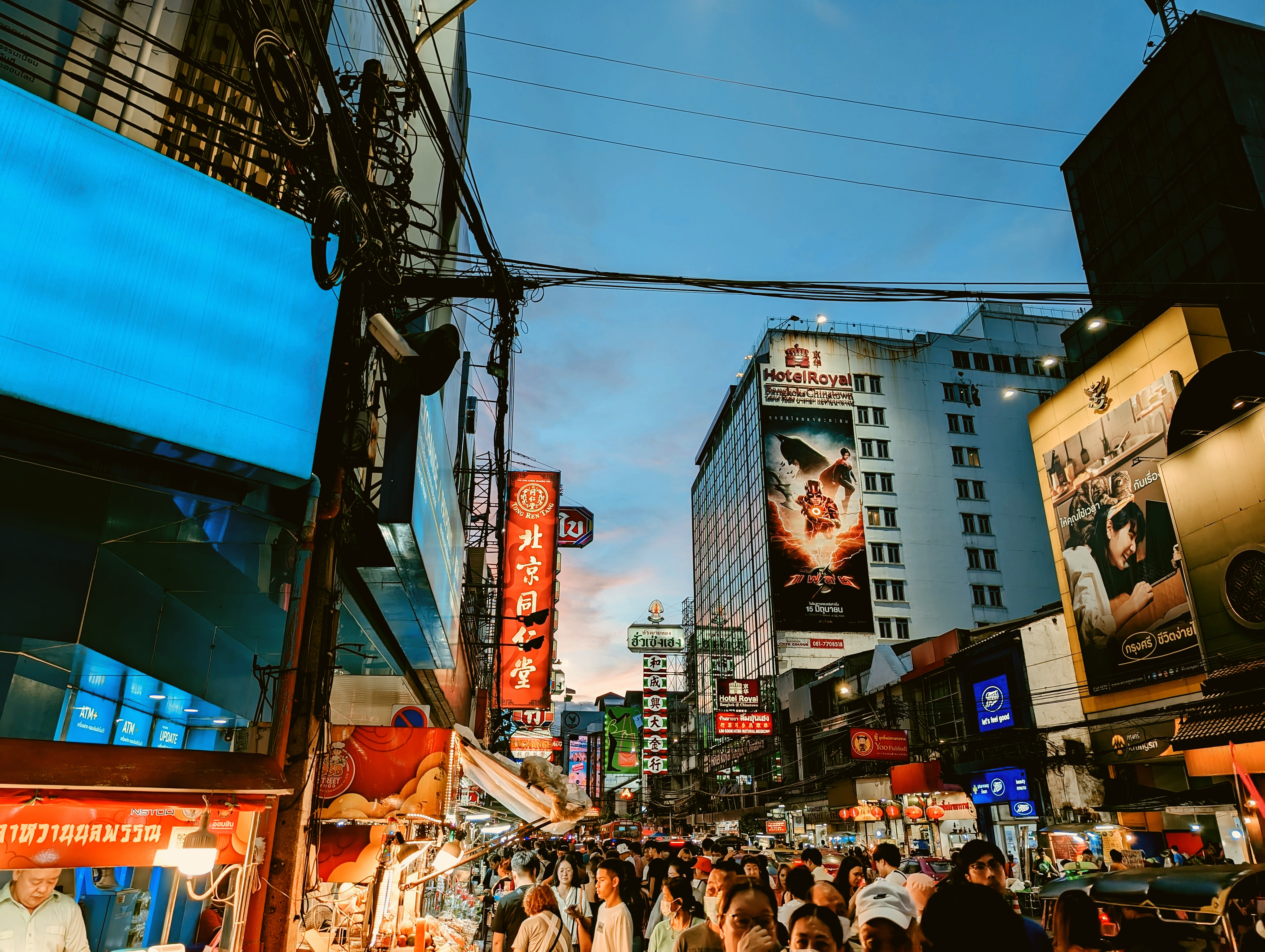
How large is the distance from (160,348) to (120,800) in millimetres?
3869

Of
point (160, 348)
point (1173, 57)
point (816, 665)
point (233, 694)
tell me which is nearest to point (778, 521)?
point (816, 665)

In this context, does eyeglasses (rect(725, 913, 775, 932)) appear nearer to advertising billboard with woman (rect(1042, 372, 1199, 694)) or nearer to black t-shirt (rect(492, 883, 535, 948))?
black t-shirt (rect(492, 883, 535, 948))

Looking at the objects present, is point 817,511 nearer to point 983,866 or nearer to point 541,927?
point 983,866

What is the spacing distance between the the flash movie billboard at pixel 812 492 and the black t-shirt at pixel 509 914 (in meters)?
49.2

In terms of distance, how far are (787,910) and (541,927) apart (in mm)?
2255

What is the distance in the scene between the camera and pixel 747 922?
4512mm

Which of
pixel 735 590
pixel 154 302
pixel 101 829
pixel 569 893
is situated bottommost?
pixel 569 893

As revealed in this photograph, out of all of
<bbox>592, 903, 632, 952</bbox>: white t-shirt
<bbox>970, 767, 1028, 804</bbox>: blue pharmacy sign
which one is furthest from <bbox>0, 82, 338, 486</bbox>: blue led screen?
<bbox>970, 767, 1028, 804</bbox>: blue pharmacy sign

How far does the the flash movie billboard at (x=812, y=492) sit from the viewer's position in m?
56.2

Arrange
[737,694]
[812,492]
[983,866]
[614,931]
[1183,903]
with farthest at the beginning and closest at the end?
[812,492] < [737,694] < [614,931] < [983,866] < [1183,903]

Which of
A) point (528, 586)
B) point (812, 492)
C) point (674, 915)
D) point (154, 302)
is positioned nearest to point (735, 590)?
point (812, 492)

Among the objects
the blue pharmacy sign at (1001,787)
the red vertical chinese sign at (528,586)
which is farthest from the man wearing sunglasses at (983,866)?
the blue pharmacy sign at (1001,787)

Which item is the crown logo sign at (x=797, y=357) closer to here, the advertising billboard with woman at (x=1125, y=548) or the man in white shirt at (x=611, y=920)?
the advertising billboard with woman at (x=1125, y=548)

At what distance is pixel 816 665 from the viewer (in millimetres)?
57156
